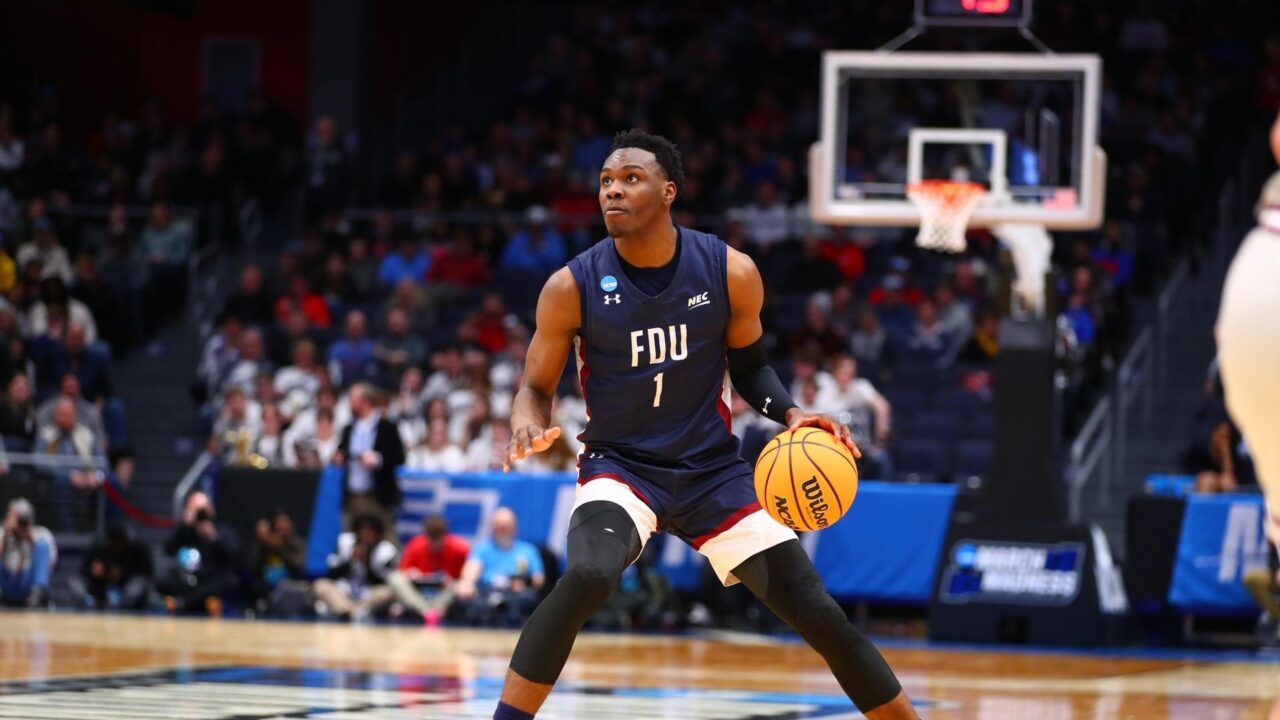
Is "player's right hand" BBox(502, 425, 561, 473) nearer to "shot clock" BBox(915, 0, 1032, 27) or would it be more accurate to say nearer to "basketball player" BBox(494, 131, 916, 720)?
"basketball player" BBox(494, 131, 916, 720)

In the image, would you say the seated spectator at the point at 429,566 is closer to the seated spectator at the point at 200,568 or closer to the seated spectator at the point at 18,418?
the seated spectator at the point at 200,568

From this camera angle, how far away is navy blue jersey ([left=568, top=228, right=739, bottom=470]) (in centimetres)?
720

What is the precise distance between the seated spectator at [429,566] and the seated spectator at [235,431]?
9.52ft

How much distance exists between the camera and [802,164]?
2491 cm

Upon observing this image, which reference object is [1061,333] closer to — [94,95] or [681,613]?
[681,613]

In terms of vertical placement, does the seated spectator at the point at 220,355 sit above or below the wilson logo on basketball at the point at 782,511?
below

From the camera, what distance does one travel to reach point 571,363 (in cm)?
2291

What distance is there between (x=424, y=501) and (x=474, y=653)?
5.21 meters

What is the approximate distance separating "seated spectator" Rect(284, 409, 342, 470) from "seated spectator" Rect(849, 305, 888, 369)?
A: 5.42 m

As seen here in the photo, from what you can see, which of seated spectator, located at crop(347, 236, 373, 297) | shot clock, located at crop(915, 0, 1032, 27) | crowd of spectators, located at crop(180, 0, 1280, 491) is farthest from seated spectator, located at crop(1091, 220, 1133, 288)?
seated spectator, located at crop(347, 236, 373, 297)

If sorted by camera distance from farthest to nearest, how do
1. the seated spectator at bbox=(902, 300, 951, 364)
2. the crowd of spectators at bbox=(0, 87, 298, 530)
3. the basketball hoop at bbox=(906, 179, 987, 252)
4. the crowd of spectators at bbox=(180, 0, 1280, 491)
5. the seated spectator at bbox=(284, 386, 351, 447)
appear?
the crowd of spectators at bbox=(0, 87, 298, 530), the seated spectator at bbox=(902, 300, 951, 364), the seated spectator at bbox=(284, 386, 351, 447), the crowd of spectators at bbox=(180, 0, 1280, 491), the basketball hoop at bbox=(906, 179, 987, 252)

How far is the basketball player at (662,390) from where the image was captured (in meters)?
7.01

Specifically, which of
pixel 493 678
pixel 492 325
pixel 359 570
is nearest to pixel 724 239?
pixel 492 325

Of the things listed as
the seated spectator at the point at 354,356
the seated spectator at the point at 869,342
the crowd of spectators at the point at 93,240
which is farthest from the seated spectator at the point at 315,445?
the seated spectator at the point at 869,342
